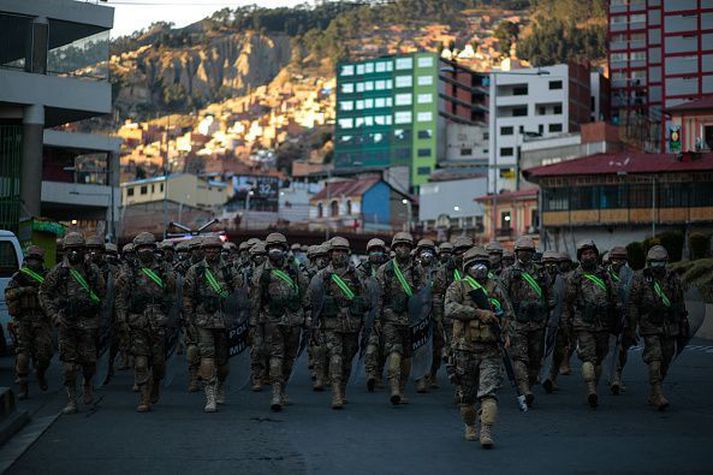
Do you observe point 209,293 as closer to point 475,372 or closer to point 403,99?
point 475,372

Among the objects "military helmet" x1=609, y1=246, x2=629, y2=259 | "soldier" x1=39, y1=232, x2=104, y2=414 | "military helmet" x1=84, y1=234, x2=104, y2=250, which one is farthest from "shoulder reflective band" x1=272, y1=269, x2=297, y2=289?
"military helmet" x1=609, y1=246, x2=629, y2=259

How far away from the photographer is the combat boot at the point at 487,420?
1184 cm

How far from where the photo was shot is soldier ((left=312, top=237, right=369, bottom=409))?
16.1 metres

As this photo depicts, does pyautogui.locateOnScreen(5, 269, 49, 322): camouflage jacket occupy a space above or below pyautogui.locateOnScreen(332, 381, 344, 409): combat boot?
above

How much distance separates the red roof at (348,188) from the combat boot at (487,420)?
114415 mm

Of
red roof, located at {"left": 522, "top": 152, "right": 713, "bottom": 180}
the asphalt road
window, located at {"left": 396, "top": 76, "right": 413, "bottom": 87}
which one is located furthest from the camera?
window, located at {"left": 396, "top": 76, "right": 413, "bottom": 87}

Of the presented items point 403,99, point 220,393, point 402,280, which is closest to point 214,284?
point 220,393

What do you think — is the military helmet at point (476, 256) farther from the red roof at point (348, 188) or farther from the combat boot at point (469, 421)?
the red roof at point (348, 188)

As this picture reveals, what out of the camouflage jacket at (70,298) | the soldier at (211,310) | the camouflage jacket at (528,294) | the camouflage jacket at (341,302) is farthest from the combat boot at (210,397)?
the camouflage jacket at (528,294)

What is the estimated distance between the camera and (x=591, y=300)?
16.1 m

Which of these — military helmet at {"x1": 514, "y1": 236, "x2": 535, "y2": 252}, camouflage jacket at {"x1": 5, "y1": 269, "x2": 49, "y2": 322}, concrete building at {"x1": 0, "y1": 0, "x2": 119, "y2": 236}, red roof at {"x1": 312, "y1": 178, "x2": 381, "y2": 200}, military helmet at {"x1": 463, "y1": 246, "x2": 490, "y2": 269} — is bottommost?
camouflage jacket at {"x1": 5, "y1": 269, "x2": 49, "y2": 322}

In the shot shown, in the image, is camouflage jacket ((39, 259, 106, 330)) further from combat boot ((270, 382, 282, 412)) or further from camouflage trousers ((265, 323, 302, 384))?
combat boot ((270, 382, 282, 412))

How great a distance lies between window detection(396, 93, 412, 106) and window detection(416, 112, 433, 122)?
366 centimetres

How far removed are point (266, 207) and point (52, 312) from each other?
437ft
